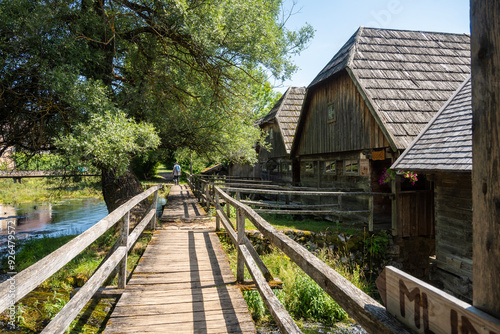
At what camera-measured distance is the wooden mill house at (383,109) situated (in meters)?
9.40

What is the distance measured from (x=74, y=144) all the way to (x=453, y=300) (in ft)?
25.7

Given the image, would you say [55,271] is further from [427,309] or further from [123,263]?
[123,263]

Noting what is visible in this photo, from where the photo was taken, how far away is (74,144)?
7211mm

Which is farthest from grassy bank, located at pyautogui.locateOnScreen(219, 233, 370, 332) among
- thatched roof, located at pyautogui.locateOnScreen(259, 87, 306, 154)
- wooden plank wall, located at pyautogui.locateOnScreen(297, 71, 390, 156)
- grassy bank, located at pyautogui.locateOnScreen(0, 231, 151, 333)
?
thatched roof, located at pyautogui.locateOnScreen(259, 87, 306, 154)

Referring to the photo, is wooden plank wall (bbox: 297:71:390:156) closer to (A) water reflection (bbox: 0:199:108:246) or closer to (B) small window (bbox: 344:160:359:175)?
(B) small window (bbox: 344:160:359:175)

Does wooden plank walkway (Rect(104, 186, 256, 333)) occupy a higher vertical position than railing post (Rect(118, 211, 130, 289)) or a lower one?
lower

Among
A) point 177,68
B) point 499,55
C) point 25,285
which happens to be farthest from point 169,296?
point 177,68

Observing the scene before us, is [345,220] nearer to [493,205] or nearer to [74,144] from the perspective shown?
[74,144]

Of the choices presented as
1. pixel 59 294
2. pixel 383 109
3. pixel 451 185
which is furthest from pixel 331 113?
pixel 59 294

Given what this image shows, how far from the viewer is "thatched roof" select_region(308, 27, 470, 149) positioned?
954 cm

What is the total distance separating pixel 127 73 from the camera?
11188mm

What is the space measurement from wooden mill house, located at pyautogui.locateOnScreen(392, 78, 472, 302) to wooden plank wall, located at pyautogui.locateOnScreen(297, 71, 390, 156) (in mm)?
1728

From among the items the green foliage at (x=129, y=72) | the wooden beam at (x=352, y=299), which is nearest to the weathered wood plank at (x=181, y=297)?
the wooden beam at (x=352, y=299)

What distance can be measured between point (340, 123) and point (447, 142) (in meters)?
4.83
